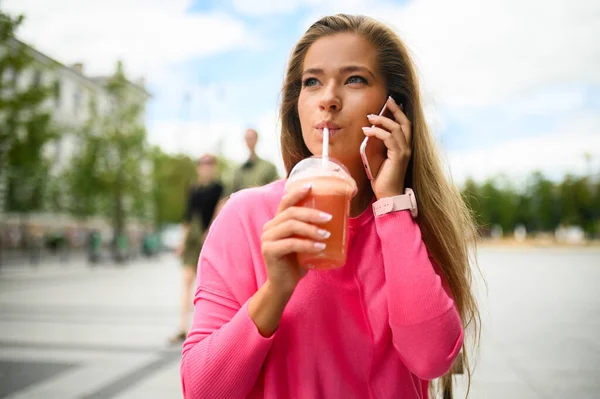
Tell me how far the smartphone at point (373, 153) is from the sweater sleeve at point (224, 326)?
381 mm

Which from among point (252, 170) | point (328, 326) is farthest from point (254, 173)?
point (328, 326)

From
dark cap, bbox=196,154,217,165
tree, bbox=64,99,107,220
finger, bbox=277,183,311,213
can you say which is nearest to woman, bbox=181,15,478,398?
finger, bbox=277,183,311,213

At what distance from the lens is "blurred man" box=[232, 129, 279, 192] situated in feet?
18.2

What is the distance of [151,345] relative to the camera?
5.82 m

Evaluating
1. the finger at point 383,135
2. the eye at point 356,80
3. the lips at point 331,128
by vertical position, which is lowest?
the finger at point 383,135

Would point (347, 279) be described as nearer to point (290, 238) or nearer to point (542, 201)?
point (290, 238)

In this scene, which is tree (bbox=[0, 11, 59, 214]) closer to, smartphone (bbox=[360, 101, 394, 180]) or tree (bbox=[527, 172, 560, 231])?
smartphone (bbox=[360, 101, 394, 180])

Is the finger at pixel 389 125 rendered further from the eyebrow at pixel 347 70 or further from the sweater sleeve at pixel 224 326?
the sweater sleeve at pixel 224 326

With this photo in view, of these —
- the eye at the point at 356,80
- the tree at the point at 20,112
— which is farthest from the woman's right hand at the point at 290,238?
the tree at the point at 20,112

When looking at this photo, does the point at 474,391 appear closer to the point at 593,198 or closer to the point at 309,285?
the point at 309,285

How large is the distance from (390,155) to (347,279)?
→ 1.17 feet

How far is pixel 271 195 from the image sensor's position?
4.90 feet

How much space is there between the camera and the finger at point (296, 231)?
1.08 metres

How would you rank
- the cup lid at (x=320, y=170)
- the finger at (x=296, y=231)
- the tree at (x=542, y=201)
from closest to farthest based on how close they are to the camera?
the finger at (x=296, y=231) → the cup lid at (x=320, y=170) → the tree at (x=542, y=201)
